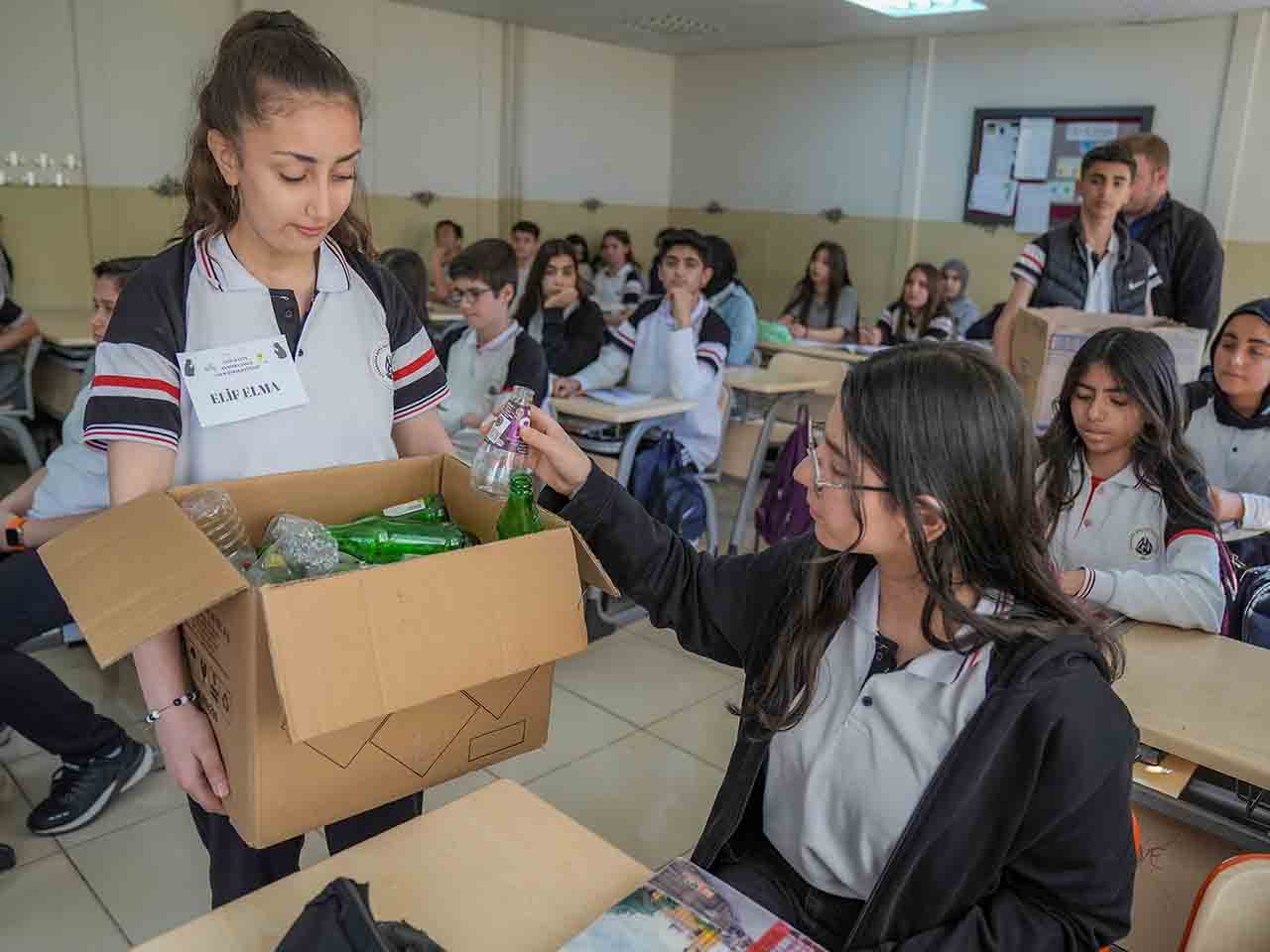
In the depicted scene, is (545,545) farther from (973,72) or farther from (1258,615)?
(973,72)

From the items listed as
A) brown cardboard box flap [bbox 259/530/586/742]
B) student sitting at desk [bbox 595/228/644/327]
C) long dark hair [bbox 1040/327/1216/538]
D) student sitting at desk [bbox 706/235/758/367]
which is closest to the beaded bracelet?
brown cardboard box flap [bbox 259/530/586/742]

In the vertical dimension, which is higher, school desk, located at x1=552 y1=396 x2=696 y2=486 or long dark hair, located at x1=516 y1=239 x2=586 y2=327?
long dark hair, located at x1=516 y1=239 x2=586 y2=327

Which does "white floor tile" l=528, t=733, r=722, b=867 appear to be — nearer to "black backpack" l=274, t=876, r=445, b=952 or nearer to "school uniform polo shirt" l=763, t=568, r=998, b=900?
"school uniform polo shirt" l=763, t=568, r=998, b=900

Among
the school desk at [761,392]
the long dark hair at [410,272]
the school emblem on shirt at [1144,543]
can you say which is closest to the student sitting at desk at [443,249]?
the long dark hair at [410,272]

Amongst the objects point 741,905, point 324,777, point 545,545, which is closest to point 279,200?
point 545,545

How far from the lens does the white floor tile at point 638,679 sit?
2.94m

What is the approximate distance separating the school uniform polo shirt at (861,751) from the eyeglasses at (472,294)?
230 centimetres

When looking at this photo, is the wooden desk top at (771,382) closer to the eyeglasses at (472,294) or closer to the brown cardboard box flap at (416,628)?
the eyeglasses at (472,294)

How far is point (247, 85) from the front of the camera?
3.73 ft

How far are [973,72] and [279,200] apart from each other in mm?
7515

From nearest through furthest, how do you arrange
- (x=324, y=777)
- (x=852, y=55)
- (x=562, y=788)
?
(x=324, y=777), (x=562, y=788), (x=852, y=55)

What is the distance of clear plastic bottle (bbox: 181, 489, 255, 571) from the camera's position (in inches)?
42.9

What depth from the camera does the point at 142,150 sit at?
6082 millimetres

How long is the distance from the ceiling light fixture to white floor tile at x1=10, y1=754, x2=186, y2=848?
5855 millimetres
